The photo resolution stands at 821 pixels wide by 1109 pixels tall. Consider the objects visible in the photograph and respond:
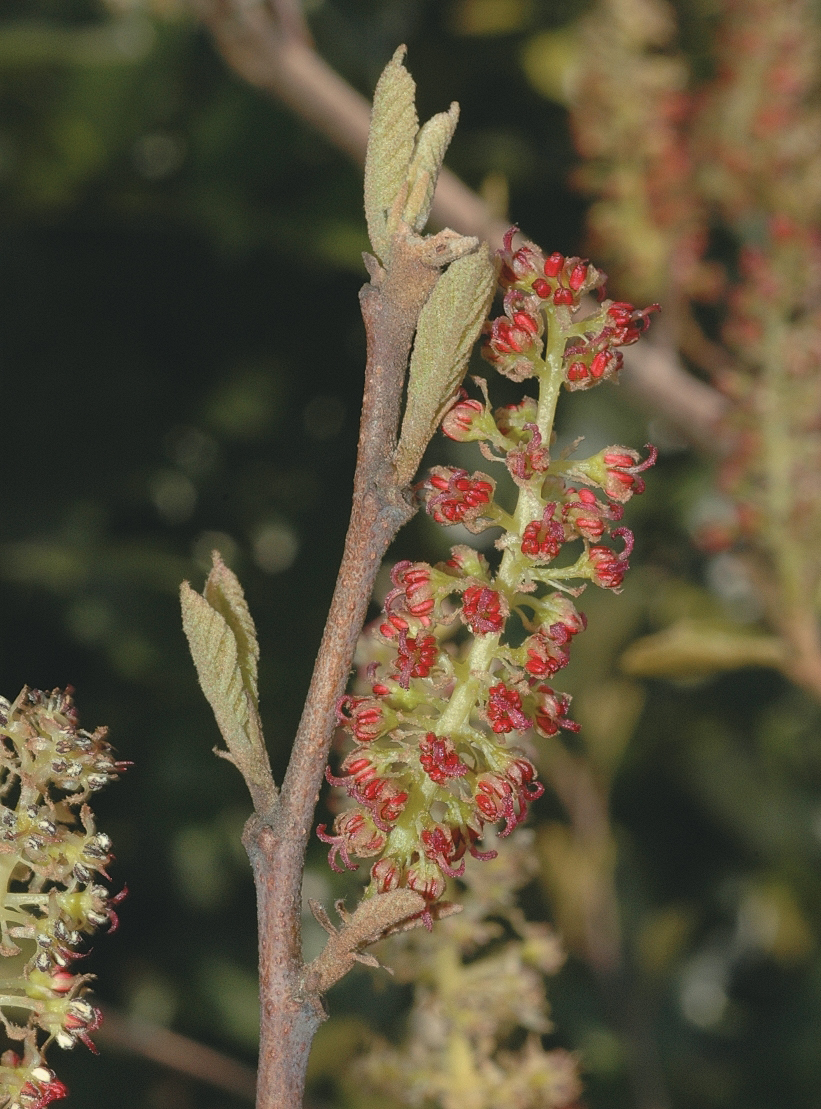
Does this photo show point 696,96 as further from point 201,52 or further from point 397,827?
point 397,827

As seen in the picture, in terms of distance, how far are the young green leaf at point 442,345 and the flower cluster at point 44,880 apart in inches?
12.3

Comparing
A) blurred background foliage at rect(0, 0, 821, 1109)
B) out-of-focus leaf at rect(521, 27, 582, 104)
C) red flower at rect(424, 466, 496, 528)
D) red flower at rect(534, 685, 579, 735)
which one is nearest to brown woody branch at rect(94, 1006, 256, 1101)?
blurred background foliage at rect(0, 0, 821, 1109)

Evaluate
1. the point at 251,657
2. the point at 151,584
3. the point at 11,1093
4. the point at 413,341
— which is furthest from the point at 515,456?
the point at 151,584

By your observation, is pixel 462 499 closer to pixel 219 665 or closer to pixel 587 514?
pixel 587 514

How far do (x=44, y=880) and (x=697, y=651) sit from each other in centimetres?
123

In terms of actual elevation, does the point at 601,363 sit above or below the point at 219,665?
above

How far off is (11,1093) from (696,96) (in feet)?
7.66

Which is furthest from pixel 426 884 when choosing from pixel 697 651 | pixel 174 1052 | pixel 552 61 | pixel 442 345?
pixel 552 61

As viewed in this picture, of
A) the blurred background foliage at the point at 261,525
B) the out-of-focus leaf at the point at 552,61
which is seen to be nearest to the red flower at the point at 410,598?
the blurred background foliage at the point at 261,525

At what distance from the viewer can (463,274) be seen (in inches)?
31.8

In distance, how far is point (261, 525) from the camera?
8.46ft

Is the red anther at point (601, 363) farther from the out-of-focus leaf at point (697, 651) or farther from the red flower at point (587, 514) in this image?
the out-of-focus leaf at point (697, 651)

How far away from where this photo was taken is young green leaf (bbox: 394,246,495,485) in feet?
2.66

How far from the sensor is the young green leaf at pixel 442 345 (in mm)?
810
